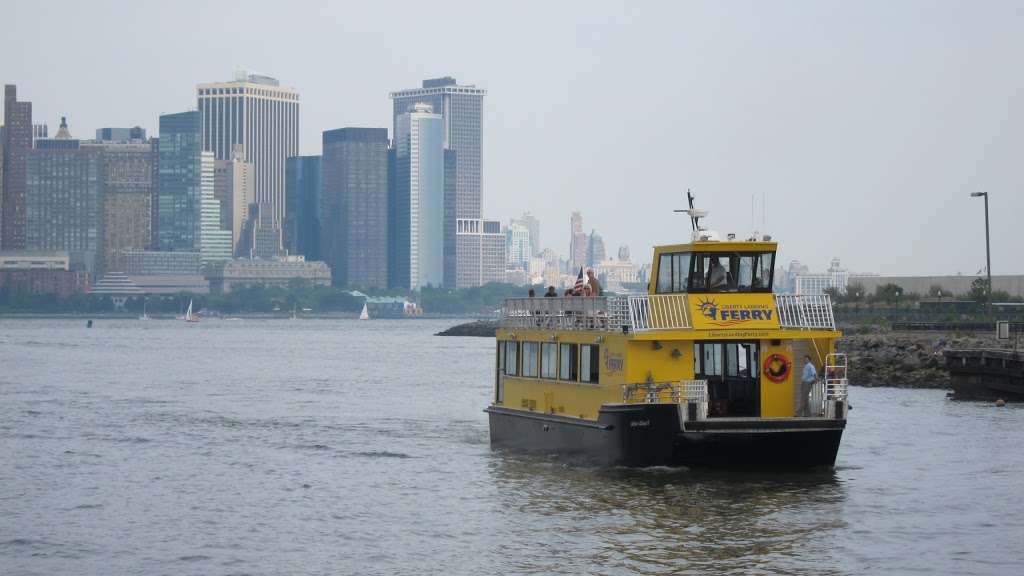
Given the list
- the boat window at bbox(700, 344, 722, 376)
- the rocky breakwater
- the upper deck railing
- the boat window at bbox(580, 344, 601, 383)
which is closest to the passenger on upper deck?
the upper deck railing

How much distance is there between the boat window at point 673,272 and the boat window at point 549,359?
3327mm

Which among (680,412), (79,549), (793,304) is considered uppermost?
(793,304)

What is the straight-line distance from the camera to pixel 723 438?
2881 cm

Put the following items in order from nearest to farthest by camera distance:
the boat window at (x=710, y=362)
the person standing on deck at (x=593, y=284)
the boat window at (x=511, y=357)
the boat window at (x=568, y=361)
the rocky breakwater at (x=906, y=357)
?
the boat window at (x=710, y=362) < the boat window at (x=568, y=361) < the person standing on deck at (x=593, y=284) < the boat window at (x=511, y=357) < the rocky breakwater at (x=906, y=357)

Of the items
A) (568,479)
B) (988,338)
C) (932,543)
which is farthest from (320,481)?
(988,338)

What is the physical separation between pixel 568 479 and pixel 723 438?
12.2 ft

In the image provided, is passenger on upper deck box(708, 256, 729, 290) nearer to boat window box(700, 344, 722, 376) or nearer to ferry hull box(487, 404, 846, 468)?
boat window box(700, 344, 722, 376)

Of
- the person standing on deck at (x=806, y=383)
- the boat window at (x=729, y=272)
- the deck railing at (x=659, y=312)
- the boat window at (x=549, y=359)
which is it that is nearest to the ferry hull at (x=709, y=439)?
the person standing on deck at (x=806, y=383)

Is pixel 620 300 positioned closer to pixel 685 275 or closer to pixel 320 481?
pixel 685 275

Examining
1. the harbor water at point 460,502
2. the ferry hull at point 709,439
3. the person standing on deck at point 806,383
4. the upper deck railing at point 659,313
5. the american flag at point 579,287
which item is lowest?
the harbor water at point 460,502

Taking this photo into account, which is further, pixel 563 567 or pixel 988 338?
pixel 988 338

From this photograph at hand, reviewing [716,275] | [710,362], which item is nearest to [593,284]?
[710,362]

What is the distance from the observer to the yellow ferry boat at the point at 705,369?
29.0 metres

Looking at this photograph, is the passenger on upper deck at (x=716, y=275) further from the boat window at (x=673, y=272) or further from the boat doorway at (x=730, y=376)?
the boat doorway at (x=730, y=376)
